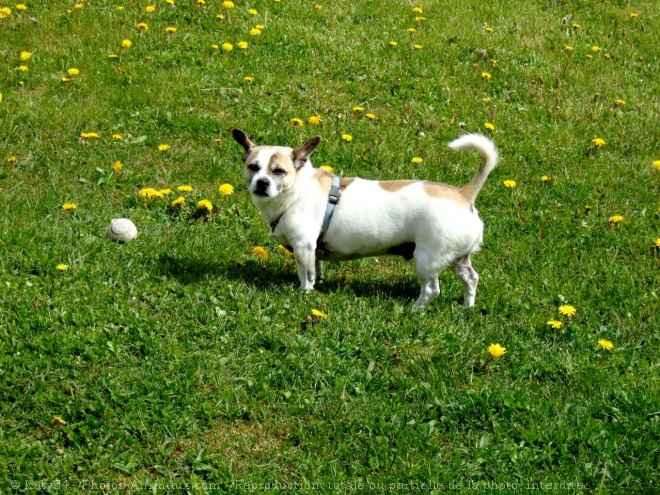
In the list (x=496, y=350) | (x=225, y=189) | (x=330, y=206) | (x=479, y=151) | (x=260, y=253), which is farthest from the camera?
(x=225, y=189)

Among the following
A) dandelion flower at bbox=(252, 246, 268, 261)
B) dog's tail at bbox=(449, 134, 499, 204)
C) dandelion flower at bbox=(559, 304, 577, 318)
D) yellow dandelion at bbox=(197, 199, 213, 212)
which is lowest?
dandelion flower at bbox=(252, 246, 268, 261)

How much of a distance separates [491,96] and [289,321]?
4507 mm

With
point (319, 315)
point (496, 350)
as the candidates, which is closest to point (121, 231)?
point (319, 315)

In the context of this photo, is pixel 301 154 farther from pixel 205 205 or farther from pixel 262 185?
pixel 205 205

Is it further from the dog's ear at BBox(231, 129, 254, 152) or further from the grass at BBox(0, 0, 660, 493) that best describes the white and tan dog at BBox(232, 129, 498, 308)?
the grass at BBox(0, 0, 660, 493)

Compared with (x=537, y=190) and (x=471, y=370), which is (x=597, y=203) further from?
(x=471, y=370)

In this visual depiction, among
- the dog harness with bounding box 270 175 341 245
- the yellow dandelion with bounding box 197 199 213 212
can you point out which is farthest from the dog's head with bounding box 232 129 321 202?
the yellow dandelion with bounding box 197 199 213 212

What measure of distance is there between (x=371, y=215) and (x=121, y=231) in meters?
1.78

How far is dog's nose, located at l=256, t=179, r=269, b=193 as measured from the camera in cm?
523

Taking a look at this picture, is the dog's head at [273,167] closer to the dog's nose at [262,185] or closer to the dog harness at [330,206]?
the dog's nose at [262,185]

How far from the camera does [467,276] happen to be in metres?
5.48

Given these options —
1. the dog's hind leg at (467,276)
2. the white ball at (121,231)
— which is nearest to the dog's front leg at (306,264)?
the dog's hind leg at (467,276)

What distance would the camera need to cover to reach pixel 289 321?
5004 mm

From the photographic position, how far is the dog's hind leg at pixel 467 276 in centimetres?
546
